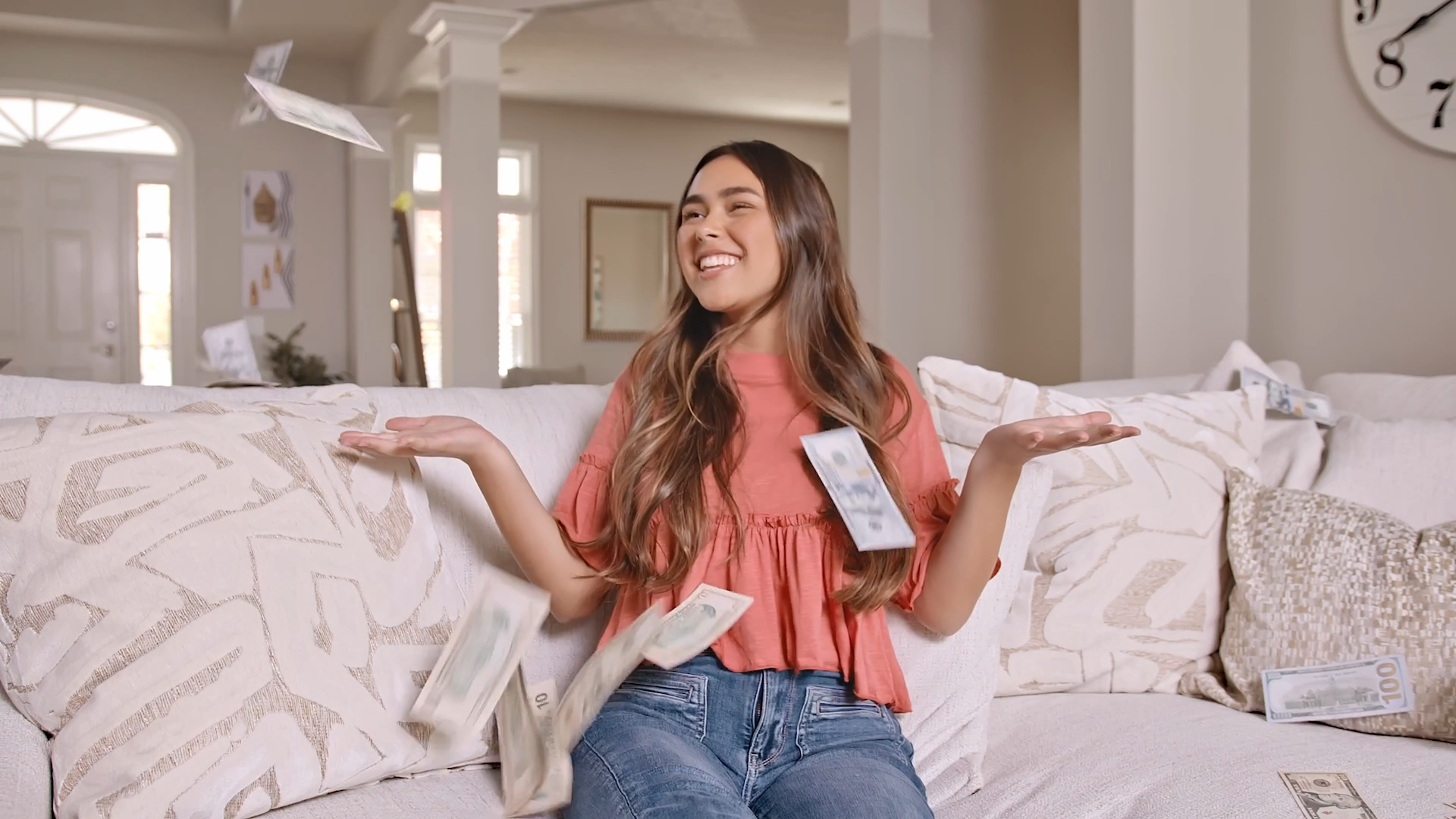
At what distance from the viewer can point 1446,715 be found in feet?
5.09

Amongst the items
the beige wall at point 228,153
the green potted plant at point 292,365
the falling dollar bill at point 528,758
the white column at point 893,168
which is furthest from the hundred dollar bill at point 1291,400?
the beige wall at point 228,153

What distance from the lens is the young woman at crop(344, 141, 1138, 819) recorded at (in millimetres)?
1311

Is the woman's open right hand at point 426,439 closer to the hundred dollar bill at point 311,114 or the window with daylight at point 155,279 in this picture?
the hundred dollar bill at point 311,114

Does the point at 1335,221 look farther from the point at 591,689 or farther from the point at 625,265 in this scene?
the point at 625,265

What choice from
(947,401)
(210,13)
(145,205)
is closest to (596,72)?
(210,13)

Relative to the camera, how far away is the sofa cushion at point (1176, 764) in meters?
1.35

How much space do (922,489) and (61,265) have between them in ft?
25.1

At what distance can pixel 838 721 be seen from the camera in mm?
1384

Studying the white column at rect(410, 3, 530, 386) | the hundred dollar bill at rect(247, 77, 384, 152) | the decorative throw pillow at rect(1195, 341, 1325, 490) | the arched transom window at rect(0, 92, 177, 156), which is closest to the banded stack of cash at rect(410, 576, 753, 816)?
the hundred dollar bill at rect(247, 77, 384, 152)

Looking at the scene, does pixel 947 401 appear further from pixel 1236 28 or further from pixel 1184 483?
pixel 1236 28

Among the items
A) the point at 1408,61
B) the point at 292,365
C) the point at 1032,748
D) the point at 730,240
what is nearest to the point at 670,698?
the point at 1032,748

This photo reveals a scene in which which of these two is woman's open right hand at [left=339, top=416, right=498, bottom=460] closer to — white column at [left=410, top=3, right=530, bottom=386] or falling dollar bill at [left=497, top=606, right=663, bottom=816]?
falling dollar bill at [left=497, top=606, right=663, bottom=816]

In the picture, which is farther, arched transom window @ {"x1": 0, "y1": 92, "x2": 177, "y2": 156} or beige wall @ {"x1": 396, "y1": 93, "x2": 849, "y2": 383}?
beige wall @ {"x1": 396, "y1": 93, "x2": 849, "y2": 383}

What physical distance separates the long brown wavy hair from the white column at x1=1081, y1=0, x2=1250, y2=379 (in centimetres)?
165
